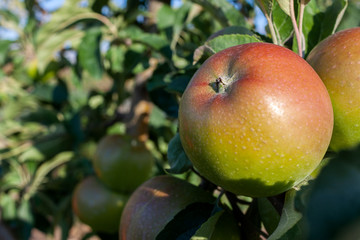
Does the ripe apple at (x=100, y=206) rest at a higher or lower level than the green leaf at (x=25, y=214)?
higher

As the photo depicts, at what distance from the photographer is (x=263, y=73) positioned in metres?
0.41

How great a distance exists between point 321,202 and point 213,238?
1.15ft

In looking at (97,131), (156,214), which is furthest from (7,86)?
(156,214)

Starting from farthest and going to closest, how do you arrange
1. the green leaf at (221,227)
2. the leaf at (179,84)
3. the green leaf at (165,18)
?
the green leaf at (165,18)
the leaf at (179,84)
the green leaf at (221,227)

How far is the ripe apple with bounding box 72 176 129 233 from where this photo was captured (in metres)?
1.06

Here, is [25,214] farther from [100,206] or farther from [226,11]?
[226,11]

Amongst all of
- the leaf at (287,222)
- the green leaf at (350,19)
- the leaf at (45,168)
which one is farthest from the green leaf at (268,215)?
the leaf at (45,168)

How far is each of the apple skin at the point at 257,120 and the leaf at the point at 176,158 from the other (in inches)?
5.1

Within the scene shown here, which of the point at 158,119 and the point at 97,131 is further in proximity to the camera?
the point at 97,131

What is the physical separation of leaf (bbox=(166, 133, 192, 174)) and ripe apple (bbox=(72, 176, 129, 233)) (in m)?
0.55

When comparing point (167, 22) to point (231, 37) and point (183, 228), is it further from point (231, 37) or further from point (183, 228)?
point (183, 228)

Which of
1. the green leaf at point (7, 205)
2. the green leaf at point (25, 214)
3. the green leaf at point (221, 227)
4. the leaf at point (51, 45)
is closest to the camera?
the green leaf at point (221, 227)

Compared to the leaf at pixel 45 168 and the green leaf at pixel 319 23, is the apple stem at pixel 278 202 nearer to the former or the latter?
the green leaf at pixel 319 23

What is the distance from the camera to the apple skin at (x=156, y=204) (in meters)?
0.58
